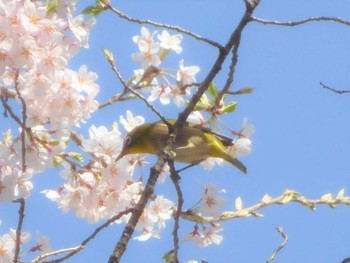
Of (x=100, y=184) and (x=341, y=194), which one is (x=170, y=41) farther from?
(x=341, y=194)

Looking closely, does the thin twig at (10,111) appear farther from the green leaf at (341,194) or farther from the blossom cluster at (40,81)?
the green leaf at (341,194)

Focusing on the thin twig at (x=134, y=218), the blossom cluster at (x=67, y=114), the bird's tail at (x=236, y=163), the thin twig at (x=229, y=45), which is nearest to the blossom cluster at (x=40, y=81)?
the blossom cluster at (x=67, y=114)

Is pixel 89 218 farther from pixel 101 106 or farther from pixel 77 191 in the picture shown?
pixel 101 106

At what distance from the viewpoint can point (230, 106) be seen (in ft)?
14.4

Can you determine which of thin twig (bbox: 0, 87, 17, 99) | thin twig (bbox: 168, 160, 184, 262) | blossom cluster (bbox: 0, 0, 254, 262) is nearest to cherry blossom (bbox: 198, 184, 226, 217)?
blossom cluster (bbox: 0, 0, 254, 262)

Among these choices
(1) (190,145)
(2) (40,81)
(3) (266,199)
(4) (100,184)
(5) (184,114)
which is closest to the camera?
(5) (184,114)

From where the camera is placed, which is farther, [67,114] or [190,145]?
[190,145]

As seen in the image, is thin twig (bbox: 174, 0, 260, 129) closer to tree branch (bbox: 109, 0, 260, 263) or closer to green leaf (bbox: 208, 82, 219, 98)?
tree branch (bbox: 109, 0, 260, 263)

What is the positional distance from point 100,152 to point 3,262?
2.90ft

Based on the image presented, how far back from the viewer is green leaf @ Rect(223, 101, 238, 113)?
437cm

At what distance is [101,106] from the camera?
14.8 ft

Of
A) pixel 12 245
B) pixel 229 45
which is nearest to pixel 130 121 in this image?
pixel 12 245

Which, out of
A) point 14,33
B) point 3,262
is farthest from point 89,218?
point 14,33

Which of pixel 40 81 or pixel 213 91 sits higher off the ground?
pixel 213 91
